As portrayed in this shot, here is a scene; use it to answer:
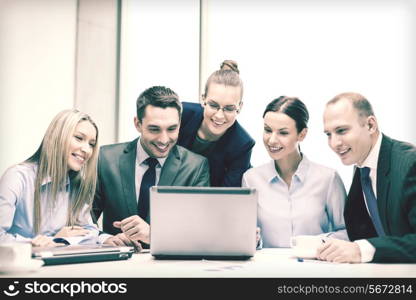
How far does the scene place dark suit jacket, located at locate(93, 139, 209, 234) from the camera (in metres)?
3.18

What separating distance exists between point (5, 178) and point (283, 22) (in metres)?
2.28

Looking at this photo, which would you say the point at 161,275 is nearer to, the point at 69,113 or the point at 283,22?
the point at 69,113

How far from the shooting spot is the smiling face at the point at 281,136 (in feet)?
10.7

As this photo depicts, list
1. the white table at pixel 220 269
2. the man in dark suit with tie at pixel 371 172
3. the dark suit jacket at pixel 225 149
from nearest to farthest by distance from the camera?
the white table at pixel 220 269 → the man in dark suit with tie at pixel 371 172 → the dark suit jacket at pixel 225 149

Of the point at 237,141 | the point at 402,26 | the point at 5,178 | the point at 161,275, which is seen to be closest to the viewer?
the point at 161,275

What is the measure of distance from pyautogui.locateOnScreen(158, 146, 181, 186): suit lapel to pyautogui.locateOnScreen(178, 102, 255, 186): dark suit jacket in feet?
0.73

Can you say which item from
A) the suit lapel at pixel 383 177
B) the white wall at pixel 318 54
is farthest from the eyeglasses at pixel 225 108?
the suit lapel at pixel 383 177

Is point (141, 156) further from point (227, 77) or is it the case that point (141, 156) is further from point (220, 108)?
point (227, 77)

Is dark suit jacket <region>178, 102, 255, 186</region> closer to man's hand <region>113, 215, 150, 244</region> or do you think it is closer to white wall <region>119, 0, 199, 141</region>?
white wall <region>119, 0, 199, 141</region>

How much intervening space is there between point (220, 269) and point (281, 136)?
145 centimetres

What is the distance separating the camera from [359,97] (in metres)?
3.17

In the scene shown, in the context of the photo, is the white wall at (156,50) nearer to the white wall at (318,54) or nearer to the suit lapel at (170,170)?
the white wall at (318,54)

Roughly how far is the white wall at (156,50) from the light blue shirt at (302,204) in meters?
1.23

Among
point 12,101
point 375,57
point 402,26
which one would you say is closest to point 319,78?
point 375,57
